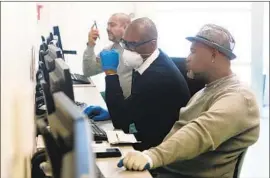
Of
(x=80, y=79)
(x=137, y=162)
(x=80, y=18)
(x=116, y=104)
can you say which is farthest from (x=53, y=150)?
(x=80, y=18)

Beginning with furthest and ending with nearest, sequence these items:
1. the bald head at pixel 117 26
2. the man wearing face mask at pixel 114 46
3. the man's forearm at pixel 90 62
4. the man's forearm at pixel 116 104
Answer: the man's forearm at pixel 90 62, the bald head at pixel 117 26, the man wearing face mask at pixel 114 46, the man's forearm at pixel 116 104

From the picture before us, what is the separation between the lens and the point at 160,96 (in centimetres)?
245

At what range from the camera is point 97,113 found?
2.63m

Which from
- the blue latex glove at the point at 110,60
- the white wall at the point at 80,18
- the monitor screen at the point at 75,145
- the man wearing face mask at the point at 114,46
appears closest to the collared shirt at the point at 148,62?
the blue latex glove at the point at 110,60

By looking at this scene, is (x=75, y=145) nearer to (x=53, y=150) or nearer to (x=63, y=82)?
(x=53, y=150)

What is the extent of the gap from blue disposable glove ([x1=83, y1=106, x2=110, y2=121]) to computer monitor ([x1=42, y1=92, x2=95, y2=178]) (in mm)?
1627

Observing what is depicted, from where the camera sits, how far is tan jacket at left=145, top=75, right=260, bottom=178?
1686mm

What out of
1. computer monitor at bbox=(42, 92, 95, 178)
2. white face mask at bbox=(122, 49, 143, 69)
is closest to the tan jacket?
white face mask at bbox=(122, 49, 143, 69)

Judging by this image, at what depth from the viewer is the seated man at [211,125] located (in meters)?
1.67

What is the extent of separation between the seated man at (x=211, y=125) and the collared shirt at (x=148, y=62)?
461mm

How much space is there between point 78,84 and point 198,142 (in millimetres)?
2204

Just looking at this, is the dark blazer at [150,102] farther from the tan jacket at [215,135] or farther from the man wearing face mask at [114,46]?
the man wearing face mask at [114,46]

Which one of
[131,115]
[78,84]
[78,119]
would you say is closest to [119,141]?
[131,115]

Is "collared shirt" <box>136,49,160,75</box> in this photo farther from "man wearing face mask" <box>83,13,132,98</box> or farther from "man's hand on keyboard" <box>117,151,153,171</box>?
"man's hand on keyboard" <box>117,151,153,171</box>
